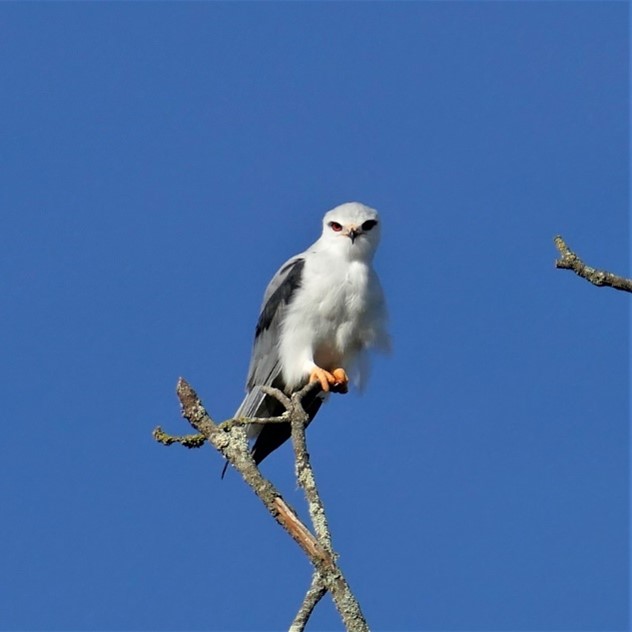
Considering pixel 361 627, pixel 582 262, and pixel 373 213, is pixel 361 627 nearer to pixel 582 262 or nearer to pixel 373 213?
pixel 582 262

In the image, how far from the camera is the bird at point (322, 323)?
777 centimetres

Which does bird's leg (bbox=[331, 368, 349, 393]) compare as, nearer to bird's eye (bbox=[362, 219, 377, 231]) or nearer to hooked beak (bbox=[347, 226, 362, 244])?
hooked beak (bbox=[347, 226, 362, 244])

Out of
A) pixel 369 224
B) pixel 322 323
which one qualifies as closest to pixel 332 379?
pixel 322 323

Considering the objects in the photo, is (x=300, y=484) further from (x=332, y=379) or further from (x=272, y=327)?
(x=272, y=327)

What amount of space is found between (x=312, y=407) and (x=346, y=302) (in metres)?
0.69

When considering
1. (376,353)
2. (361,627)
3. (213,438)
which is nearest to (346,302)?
(376,353)

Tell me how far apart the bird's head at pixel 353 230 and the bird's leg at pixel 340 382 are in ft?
2.57

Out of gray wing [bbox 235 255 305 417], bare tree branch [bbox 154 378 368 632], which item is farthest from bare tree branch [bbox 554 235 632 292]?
gray wing [bbox 235 255 305 417]

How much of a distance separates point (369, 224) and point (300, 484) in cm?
414

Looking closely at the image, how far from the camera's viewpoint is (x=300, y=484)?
427 centimetres

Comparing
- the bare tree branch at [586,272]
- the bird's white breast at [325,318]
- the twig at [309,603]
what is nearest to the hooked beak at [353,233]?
the bird's white breast at [325,318]

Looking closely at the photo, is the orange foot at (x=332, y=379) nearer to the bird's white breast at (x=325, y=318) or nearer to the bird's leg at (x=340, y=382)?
the bird's leg at (x=340, y=382)

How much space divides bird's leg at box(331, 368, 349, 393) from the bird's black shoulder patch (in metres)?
0.57

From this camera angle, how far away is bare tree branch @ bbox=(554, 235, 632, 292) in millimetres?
3859
